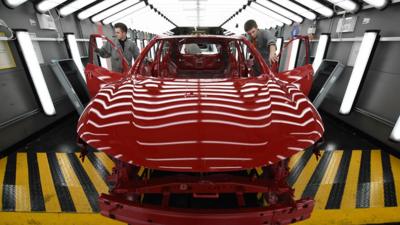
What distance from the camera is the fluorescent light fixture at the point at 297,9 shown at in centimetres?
554

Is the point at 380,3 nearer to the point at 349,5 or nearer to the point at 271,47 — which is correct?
the point at 349,5

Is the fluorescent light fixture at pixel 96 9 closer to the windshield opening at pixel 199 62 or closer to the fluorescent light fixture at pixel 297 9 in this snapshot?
the windshield opening at pixel 199 62

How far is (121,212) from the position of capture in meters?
1.25

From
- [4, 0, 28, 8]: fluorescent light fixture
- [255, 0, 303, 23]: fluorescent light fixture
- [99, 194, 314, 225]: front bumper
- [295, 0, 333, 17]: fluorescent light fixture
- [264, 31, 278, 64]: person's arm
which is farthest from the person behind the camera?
[255, 0, 303, 23]: fluorescent light fixture

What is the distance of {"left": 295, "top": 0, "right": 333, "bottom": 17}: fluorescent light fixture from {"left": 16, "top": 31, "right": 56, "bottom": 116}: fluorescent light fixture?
17.8ft

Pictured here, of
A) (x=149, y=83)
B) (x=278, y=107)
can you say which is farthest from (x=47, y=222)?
(x=278, y=107)

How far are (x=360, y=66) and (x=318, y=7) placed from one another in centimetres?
232

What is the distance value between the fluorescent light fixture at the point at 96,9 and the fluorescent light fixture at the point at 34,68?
248 centimetres

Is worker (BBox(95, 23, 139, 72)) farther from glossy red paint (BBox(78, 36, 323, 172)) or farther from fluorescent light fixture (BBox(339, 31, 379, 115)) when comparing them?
fluorescent light fixture (BBox(339, 31, 379, 115))

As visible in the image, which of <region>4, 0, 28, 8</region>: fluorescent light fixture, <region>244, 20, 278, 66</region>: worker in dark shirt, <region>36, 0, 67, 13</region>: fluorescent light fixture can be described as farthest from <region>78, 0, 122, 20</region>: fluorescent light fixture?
<region>244, 20, 278, 66</region>: worker in dark shirt

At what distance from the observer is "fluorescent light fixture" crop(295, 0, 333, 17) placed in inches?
187

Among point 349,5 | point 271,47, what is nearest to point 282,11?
point 349,5

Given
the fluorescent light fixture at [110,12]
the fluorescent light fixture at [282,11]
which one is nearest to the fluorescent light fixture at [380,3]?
the fluorescent light fixture at [282,11]

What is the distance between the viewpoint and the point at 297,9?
5867mm
